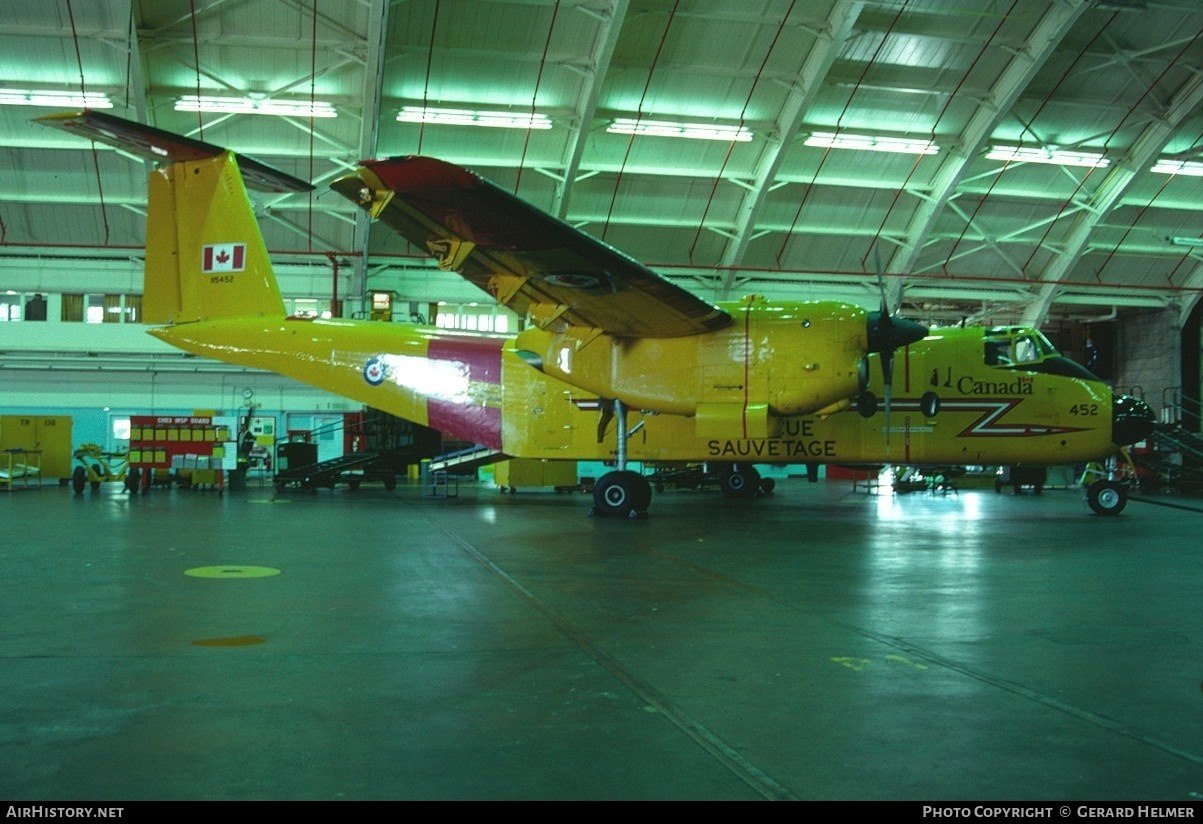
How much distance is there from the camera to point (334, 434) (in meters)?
35.7

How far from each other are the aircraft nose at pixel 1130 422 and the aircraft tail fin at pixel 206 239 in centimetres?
1491

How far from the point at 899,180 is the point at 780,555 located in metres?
26.4

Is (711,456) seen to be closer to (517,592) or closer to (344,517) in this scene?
(344,517)

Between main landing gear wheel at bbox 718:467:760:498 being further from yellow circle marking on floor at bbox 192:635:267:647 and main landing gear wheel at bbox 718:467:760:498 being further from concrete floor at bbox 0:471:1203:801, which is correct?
yellow circle marking on floor at bbox 192:635:267:647

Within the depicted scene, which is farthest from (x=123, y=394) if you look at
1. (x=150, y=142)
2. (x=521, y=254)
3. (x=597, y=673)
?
(x=597, y=673)

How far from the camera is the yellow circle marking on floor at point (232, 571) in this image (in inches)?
327

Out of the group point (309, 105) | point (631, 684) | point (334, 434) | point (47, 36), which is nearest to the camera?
point (631, 684)

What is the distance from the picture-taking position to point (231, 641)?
553 cm

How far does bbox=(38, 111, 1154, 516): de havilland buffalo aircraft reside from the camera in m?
13.7

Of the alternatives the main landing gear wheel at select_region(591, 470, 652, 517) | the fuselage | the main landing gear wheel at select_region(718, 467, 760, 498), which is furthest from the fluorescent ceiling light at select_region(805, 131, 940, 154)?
the main landing gear wheel at select_region(591, 470, 652, 517)

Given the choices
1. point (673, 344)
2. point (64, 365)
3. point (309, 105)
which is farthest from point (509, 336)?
point (64, 365)

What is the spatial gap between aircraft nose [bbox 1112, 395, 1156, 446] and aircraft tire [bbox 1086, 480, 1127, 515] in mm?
1142

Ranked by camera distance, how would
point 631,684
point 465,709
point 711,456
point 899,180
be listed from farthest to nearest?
1. point 899,180
2. point 711,456
3. point 631,684
4. point 465,709

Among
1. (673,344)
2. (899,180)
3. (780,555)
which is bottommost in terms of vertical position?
(780,555)
